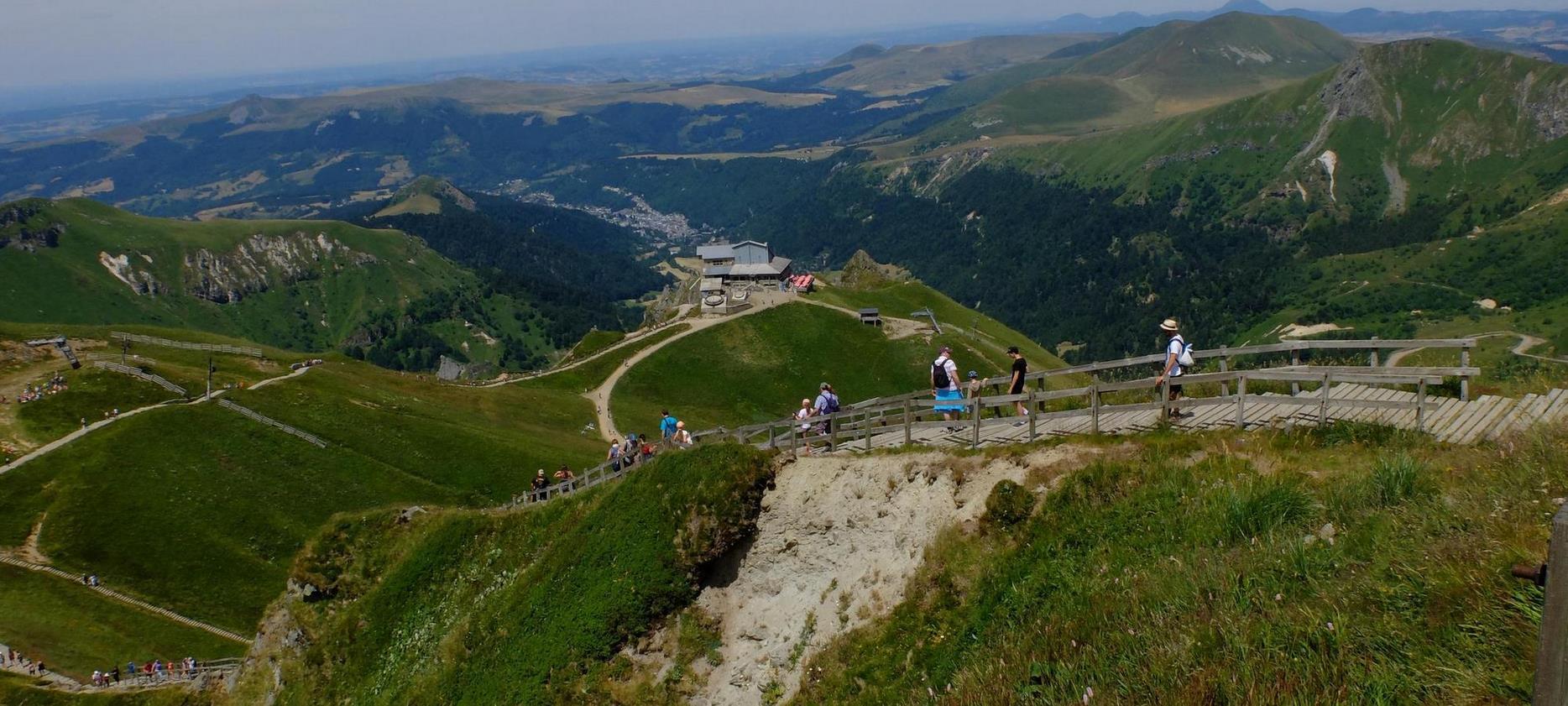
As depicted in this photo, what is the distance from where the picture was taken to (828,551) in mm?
24172

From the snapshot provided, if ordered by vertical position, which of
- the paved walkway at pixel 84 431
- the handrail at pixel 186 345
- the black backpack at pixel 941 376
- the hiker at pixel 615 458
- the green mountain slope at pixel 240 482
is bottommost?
the green mountain slope at pixel 240 482

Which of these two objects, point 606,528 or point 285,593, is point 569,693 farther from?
point 285,593

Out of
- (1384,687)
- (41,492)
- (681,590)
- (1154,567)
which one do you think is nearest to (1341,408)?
(1154,567)

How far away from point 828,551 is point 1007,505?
653cm

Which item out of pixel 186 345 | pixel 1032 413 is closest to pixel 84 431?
pixel 186 345

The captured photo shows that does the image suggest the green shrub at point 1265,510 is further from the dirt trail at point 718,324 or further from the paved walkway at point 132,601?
the dirt trail at point 718,324

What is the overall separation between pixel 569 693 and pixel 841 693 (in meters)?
9.13

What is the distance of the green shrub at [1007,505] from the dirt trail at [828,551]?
448 mm

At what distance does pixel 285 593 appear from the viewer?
39750 millimetres

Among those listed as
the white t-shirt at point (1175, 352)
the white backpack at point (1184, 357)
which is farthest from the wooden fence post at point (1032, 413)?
the white backpack at point (1184, 357)

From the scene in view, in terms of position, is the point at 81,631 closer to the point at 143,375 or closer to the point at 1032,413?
the point at 143,375

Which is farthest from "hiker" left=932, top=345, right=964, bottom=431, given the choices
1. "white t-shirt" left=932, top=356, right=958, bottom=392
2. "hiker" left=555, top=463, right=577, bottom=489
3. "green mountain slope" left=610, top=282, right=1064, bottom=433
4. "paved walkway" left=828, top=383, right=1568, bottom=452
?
"green mountain slope" left=610, top=282, right=1064, bottom=433

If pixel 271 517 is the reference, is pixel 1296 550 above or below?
above

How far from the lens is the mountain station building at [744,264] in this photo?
145 metres
